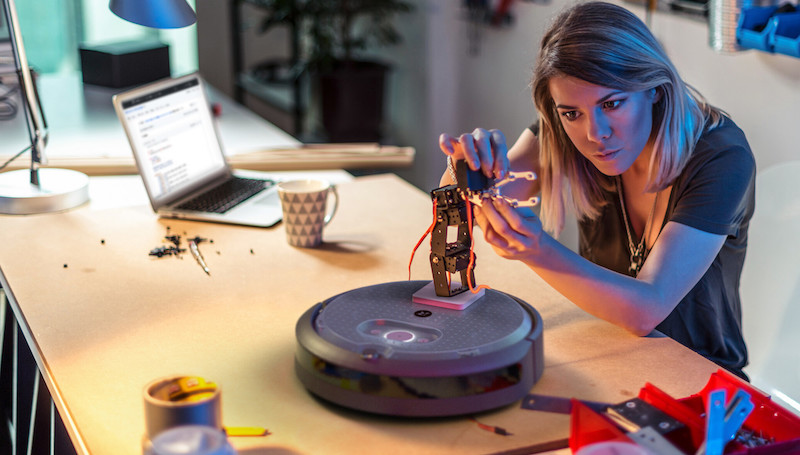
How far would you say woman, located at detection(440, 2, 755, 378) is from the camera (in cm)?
124

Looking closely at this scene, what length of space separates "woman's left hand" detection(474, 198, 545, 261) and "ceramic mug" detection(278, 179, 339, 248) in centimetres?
53

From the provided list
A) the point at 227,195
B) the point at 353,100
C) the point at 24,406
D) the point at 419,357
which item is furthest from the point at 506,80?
the point at 419,357

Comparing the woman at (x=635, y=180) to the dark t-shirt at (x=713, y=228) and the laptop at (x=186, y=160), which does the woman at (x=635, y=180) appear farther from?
the laptop at (x=186, y=160)

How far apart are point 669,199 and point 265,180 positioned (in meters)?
0.99

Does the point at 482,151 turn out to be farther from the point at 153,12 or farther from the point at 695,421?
the point at 153,12

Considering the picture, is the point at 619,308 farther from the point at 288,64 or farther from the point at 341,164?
the point at 288,64

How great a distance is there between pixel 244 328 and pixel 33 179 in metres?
0.92

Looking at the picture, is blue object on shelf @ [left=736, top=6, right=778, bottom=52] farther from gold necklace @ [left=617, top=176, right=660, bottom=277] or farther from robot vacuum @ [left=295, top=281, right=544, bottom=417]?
robot vacuum @ [left=295, top=281, right=544, bottom=417]

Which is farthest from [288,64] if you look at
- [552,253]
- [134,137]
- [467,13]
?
[552,253]

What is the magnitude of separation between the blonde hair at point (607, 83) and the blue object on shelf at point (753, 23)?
0.58 m

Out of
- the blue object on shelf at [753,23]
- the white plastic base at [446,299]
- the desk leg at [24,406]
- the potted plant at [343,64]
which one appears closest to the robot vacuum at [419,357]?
the white plastic base at [446,299]

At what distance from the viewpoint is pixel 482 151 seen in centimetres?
122

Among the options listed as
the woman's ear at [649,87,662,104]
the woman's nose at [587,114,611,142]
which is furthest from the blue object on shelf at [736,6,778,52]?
the woman's nose at [587,114,611,142]

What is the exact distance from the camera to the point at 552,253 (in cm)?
122
